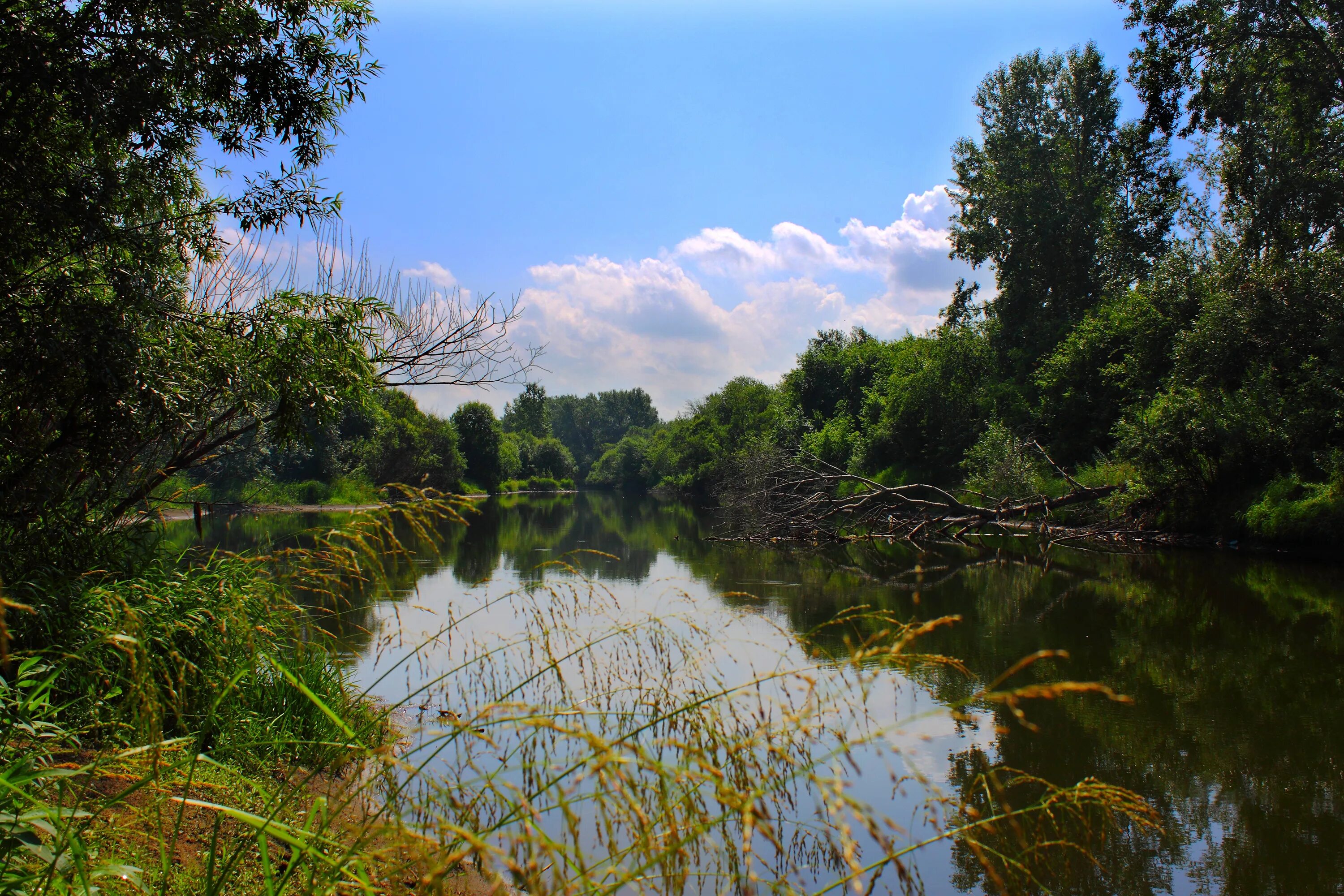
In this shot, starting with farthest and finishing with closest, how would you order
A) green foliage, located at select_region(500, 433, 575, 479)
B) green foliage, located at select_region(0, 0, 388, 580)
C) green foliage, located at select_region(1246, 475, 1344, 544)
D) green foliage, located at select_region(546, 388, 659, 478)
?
green foliage, located at select_region(546, 388, 659, 478), green foliage, located at select_region(500, 433, 575, 479), green foliage, located at select_region(1246, 475, 1344, 544), green foliage, located at select_region(0, 0, 388, 580)

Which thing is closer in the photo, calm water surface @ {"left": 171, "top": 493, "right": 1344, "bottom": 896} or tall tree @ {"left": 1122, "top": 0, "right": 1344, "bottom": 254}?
calm water surface @ {"left": 171, "top": 493, "right": 1344, "bottom": 896}

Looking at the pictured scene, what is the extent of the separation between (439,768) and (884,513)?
17.3 metres

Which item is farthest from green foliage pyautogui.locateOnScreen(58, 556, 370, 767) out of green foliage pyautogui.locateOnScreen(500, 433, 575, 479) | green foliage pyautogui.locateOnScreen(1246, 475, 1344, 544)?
green foliage pyautogui.locateOnScreen(500, 433, 575, 479)

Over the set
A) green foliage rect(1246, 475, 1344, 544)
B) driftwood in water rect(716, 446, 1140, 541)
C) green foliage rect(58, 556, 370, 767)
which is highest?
green foliage rect(1246, 475, 1344, 544)

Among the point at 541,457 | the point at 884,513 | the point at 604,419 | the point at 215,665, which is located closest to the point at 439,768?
the point at 215,665

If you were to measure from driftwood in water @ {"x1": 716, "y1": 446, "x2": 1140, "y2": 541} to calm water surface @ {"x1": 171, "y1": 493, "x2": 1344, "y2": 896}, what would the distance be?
1464mm

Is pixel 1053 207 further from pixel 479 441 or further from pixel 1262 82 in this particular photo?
pixel 479 441

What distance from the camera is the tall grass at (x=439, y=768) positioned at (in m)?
1.81

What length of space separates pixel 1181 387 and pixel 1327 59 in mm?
6449

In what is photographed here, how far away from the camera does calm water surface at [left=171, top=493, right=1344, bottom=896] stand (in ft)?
13.2

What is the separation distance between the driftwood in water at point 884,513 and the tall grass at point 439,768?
1166 cm

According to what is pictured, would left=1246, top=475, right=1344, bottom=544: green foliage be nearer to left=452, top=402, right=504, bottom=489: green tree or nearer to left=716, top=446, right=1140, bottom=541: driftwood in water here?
left=716, top=446, right=1140, bottom=541: driftwood in water

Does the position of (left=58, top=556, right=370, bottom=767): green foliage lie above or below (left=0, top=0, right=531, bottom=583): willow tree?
below

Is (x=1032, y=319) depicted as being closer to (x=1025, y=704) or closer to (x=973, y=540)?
(x=973, y=540)
